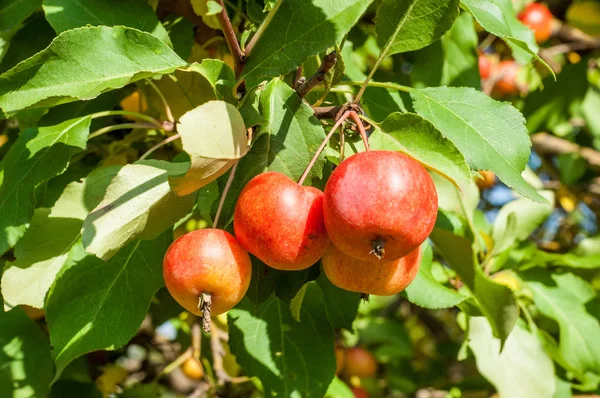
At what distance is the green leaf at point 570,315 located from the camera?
5.49 ft

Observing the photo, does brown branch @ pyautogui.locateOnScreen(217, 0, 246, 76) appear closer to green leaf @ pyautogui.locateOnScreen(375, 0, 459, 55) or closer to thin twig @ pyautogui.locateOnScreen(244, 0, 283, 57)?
thin twig @ pyautogui.locateOnScreen(244, 0, 283, 57)

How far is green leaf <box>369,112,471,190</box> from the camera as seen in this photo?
0.88m

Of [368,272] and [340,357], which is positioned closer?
[368,272]

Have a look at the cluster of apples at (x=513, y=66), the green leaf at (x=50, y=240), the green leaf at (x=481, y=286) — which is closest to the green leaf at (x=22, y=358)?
the green leaf at (x=50, y=240)

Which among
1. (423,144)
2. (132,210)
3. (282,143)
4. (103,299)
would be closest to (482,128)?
(423,144)

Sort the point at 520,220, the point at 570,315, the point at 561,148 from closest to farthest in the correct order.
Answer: the point at 570,315
the point at 520,220
the point at 561,148

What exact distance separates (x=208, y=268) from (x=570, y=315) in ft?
3.79

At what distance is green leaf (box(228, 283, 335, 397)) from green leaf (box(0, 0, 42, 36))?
2.27 ft

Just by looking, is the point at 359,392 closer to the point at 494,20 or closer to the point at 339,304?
the point at 339,304

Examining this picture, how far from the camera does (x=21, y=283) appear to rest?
1.17 metres

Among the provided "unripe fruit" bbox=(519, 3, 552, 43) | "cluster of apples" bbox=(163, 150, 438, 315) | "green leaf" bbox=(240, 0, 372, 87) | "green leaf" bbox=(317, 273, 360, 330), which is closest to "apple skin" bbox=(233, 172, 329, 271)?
"cluster of apples" bbox=(163, 150, 438, 315)

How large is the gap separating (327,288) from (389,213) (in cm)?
70

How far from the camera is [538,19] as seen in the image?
270 centimetres

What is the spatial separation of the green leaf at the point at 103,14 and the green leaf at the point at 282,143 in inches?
12.9
